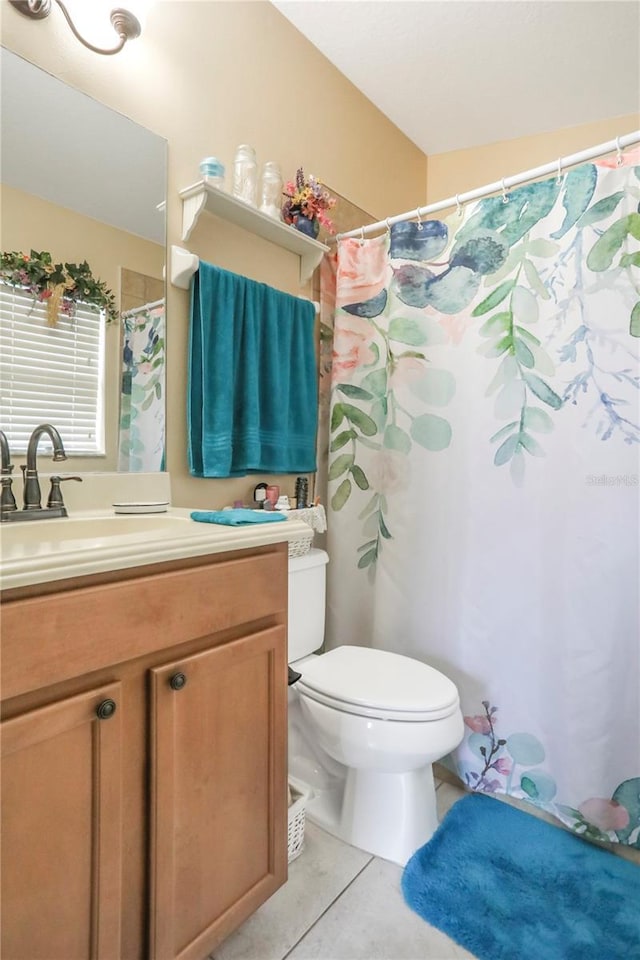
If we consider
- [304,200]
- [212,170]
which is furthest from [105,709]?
[304,200]

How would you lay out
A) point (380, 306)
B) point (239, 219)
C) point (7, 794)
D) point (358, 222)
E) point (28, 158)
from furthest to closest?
point (358, 222) < point (380, 306) < point (239, 219) < point (28, 158) < point (7, 794)

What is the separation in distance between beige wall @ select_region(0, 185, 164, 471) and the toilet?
0.67m

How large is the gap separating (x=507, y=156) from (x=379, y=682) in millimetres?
2300

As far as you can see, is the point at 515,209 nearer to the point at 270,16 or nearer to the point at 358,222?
the point at 358,222

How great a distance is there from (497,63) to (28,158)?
66.4 inches

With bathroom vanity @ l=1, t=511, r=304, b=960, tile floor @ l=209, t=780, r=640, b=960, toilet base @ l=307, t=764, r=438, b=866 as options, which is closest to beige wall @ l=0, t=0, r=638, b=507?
bathroom vanity @ l=1, t=511, r=304, b=960

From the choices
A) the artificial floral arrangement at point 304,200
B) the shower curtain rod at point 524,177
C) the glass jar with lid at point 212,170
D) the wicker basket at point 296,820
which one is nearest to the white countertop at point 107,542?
the wicker basket at point 296,820

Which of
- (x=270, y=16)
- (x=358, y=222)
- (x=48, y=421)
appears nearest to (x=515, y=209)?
(x=358, y=222)

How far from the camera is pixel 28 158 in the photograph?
125cm

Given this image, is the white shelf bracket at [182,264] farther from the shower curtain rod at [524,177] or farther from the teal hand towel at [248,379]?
the shower curtain rod at [524,177]

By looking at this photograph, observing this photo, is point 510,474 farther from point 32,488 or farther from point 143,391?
point 32,488

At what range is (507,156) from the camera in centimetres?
240

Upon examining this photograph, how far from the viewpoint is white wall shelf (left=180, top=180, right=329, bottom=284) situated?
1.52 m

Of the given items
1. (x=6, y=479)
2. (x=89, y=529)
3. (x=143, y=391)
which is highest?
(x=143, y=391)
